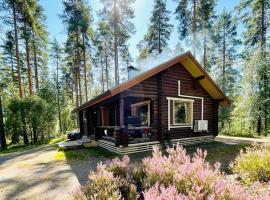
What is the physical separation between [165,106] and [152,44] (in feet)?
42.7

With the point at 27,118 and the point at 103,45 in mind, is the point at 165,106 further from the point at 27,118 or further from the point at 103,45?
the point at 103,45

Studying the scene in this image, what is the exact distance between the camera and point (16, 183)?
4.80 metres

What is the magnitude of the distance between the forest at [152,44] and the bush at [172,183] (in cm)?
1209

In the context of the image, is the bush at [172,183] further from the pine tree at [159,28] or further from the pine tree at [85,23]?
the pine tree at [159,28]

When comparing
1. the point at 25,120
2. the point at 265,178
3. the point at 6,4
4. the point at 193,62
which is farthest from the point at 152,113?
the point at 6,4

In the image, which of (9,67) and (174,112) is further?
(9,67)

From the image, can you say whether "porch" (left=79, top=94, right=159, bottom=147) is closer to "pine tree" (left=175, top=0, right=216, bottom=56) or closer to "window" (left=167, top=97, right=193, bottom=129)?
"window" (left=167, top=97, right=193, bottom=129)

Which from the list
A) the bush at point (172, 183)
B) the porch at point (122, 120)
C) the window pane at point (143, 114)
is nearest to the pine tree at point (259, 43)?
the window pane at point (143, 114)

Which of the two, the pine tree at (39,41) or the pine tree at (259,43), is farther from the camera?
the pine tree at (39,41)

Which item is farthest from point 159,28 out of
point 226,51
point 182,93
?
point 182,93

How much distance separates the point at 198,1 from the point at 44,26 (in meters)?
15.2

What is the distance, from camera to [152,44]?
65.6 ft

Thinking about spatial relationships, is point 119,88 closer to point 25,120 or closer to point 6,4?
point 25,120

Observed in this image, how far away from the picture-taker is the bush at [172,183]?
6.36 feet
